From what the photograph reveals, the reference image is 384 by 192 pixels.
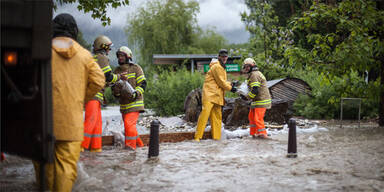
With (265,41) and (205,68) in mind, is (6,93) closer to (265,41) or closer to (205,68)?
(265,41)

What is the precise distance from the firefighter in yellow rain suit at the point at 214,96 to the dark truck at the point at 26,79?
19.0 feet

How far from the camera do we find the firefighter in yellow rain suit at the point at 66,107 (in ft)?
12.3

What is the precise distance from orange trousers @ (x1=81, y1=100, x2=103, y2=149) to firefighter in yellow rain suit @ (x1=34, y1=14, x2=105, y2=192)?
2.73 m

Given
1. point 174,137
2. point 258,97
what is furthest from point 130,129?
point 258,97

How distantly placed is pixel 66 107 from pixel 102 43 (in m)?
3.52

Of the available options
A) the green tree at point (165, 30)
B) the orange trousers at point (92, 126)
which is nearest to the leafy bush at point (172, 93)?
the orange trousers at point (92, 126)

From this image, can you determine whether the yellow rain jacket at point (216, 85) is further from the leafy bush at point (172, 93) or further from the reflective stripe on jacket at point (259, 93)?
the leafy bush at point (172, 93)

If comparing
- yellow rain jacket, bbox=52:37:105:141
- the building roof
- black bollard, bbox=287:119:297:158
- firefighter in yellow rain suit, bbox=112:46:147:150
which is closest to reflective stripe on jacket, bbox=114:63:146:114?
firefighter in yellow rain suit, bbox=112:46:147:150

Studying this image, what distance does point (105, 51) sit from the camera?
7141 mm

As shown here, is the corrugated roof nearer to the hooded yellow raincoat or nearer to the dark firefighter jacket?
the hooded yellow raincoat

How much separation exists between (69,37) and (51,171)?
1.38 meters

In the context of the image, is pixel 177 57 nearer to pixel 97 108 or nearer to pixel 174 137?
pixel 174 137

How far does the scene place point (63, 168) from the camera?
3.77 m

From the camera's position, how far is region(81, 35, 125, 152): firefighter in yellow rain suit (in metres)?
6.65
